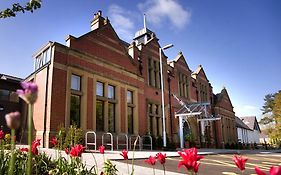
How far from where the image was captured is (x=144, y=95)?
762 inches

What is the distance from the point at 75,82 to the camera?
1436cm

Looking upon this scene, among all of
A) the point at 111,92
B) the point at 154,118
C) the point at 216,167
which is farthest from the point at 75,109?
the point at 216,167

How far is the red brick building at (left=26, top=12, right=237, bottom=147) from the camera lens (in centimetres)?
1306

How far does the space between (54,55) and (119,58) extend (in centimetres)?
546

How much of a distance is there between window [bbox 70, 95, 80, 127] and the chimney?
215 inches

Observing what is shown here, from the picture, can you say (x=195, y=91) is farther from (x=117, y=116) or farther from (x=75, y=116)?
(x=75, y=116)

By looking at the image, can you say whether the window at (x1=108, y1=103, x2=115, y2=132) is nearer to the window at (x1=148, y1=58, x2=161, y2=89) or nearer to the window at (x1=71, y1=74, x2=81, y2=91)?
the window at (x1=71, y1=74, x2=81, y2=91)

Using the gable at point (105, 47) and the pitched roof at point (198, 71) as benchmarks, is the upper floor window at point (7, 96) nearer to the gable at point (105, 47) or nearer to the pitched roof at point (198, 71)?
the gable at point (105, 47)

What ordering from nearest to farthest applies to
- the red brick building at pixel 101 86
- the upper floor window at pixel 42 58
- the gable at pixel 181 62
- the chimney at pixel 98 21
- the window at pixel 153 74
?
1. the red brick building at pixel 101 86
2. the upper floor window at pixel 42 58
3. the chimney at pixel 98 21
4. the window at pixel 153 74
5. the gable at pixel 181 62

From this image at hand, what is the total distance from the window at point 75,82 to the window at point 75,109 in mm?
470

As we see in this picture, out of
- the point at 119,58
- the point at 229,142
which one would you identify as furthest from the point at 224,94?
the point at 119,58

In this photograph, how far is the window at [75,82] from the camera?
1419cm

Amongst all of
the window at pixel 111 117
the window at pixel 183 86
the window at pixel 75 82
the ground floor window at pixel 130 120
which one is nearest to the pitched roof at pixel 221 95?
the window at pixel 183 86

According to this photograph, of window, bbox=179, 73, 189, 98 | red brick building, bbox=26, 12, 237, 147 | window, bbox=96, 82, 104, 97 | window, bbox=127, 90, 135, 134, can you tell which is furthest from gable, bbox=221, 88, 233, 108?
window, bbox=96, 82, 104, 97
